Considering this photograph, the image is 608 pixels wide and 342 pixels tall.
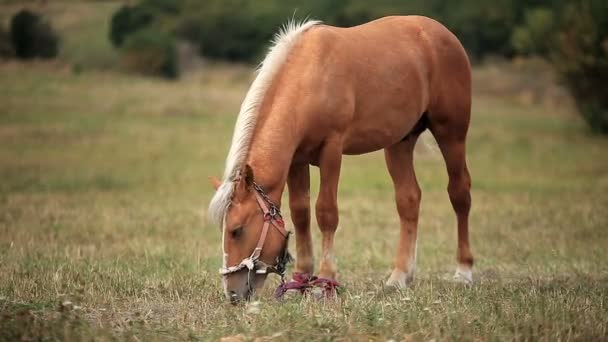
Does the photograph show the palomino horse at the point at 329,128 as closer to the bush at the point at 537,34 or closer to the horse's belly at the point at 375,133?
the horse's belly at the point at 375,133

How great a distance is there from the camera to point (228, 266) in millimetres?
6766

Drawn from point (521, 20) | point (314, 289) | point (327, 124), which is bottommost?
point (521, 20)

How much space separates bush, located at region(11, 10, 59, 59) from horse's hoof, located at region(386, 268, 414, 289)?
16.0 metres

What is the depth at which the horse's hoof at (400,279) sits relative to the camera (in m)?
8.19

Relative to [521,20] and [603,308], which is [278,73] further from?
[521,20]

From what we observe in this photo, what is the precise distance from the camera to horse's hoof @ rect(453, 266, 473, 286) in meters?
8.59

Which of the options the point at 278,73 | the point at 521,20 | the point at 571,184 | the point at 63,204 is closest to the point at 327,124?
the point at 278,73

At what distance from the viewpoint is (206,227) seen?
533 inches

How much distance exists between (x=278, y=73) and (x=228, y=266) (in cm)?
160

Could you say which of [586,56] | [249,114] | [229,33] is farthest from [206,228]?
[229,33]

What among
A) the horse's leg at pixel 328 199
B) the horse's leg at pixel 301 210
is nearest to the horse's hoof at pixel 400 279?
the horse's leg at pixel 301 210

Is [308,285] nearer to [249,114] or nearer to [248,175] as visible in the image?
[248,175]

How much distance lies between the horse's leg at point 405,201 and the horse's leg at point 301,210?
0.88m

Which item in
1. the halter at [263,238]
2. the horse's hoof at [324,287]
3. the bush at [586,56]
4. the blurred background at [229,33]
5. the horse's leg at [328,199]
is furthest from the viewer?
the bush at [586,56]
